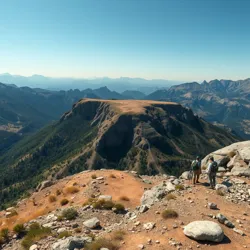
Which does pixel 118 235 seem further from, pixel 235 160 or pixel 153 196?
pixel 235 160

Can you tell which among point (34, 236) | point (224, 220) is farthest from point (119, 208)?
point (224, 220)

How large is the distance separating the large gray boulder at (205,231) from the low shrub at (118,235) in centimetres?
547

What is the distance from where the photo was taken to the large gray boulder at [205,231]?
19.5m

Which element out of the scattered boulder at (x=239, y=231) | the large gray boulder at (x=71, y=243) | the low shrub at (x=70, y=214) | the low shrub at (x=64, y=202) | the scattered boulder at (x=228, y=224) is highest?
the scattered boulder at (x=228, y=224)

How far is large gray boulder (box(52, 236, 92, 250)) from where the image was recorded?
20442 millimetres

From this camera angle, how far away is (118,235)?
2117 centimetres

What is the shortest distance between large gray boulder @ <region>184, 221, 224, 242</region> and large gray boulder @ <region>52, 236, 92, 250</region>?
8709 millimetres

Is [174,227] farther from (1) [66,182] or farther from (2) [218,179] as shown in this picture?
(1) [66,182]

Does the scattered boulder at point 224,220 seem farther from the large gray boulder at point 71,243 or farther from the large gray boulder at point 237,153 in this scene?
the large gray boulder at point 237,153

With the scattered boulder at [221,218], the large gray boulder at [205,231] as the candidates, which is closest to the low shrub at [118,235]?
the large gray boulder at [205,231]

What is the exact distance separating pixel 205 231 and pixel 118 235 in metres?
7.34

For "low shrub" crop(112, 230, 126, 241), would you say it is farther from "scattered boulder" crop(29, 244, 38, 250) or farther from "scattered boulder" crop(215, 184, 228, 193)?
"scattered boulder" crop(215, 184, 228, 193)

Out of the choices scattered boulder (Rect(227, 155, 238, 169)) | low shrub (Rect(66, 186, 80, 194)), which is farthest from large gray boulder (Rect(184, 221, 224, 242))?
low shrub (Rect(66, 186, 80, 194))

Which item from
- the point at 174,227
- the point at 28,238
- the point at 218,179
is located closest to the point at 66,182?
the point at 28,238
